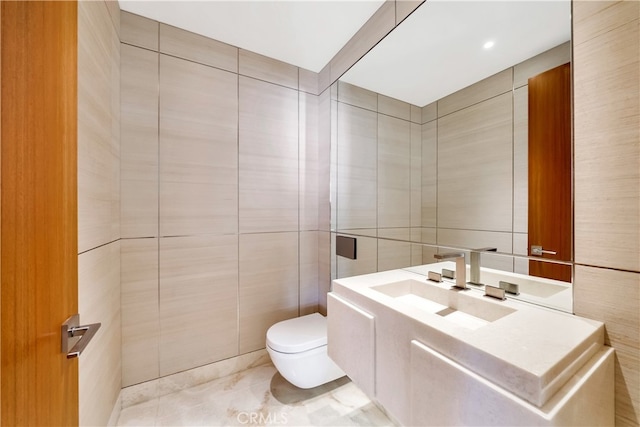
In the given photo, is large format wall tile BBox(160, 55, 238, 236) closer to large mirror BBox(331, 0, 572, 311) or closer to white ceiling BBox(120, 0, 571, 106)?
white ceiling BBox(120, 0, 571, 106)

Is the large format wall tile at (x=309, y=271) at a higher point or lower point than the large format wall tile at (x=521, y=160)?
lower

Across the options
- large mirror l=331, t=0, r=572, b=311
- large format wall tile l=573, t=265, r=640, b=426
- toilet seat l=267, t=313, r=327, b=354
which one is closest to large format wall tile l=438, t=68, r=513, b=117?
large mirror l=331, t=0, r=572, b=311

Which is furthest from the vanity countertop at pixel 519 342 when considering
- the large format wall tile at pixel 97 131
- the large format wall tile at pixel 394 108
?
the large format wall tile at pixel 97 131

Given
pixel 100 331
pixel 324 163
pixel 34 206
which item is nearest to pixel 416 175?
pixel 324 163

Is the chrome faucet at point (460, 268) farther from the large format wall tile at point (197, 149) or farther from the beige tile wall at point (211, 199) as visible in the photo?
the large format wall tile at point (197, 149)

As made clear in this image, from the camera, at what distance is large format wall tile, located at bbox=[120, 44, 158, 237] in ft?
5.00

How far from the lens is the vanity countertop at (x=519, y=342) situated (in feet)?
1.87

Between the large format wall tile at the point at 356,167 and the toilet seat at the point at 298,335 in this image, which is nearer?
the toilet seat at the point at 298,335

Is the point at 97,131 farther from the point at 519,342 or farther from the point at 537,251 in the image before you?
the point at 537,251

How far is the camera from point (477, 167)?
112 cm

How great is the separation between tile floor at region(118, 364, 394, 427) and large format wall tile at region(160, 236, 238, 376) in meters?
0.19

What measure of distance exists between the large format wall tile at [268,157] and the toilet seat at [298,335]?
705mm

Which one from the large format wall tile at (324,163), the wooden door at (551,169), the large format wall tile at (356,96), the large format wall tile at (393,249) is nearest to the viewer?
the wooden door at (551,169)

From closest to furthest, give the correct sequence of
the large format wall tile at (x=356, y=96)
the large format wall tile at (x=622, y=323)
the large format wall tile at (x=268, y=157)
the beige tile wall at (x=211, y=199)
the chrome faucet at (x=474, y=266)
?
the large format wall tile at (x=622, y=323) < the chrome faucet at (x=474, y=266) < the beige tile wall at (x=211, y=199) < the large format wall tile at (x=356, y=96) < the large format wall tile at (x=268, y=157)
